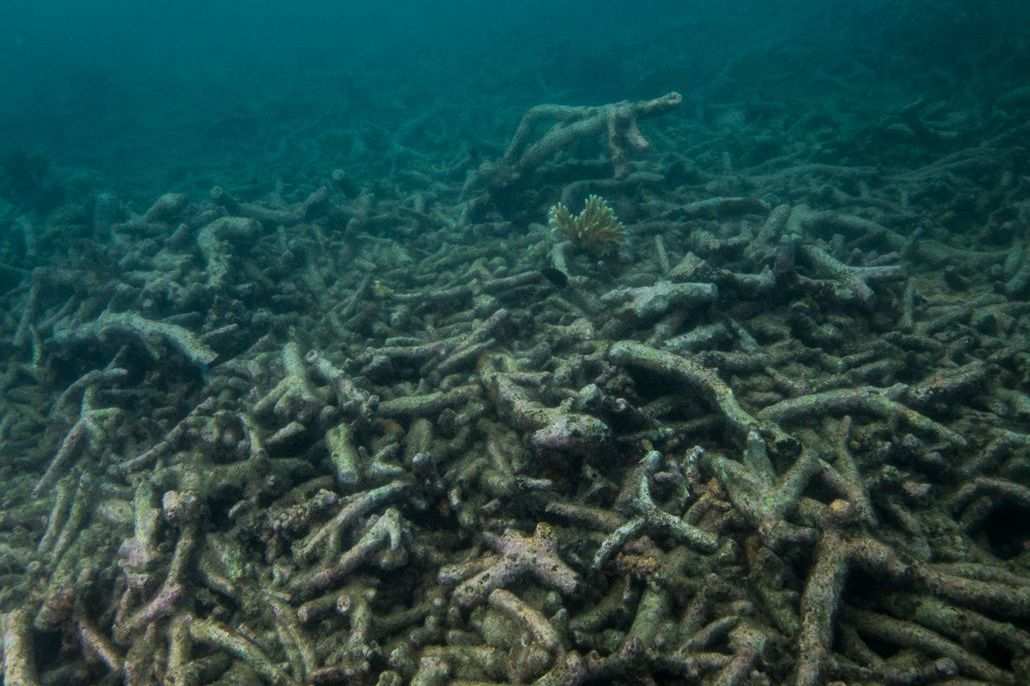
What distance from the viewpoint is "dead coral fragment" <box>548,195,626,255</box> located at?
32.2 feet

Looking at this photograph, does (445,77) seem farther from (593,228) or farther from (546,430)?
(546,430)

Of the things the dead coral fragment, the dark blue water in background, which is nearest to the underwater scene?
the dead coral fragment

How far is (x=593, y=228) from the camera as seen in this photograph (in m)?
9.80

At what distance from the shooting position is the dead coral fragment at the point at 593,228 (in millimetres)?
9805

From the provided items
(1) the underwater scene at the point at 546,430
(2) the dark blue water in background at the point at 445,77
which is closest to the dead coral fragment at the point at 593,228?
(1) the underwater scene at the point at 546,430

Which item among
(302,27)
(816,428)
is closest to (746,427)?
(816,428)

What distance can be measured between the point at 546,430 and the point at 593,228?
212 inches

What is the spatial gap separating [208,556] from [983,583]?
647cm

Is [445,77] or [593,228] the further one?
[445,77]

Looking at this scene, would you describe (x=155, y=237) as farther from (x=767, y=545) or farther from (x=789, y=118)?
(x=789, y=118)

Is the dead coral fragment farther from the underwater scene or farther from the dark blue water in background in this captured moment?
the dark blue water in background

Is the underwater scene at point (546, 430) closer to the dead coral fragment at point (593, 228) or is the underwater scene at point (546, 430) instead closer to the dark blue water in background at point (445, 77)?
the dead coral fragment at point (593, 228)

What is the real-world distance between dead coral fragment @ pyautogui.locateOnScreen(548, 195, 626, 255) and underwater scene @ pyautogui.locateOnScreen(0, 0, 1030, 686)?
0.09 meters

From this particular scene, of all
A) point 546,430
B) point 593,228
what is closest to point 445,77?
point 593,228
